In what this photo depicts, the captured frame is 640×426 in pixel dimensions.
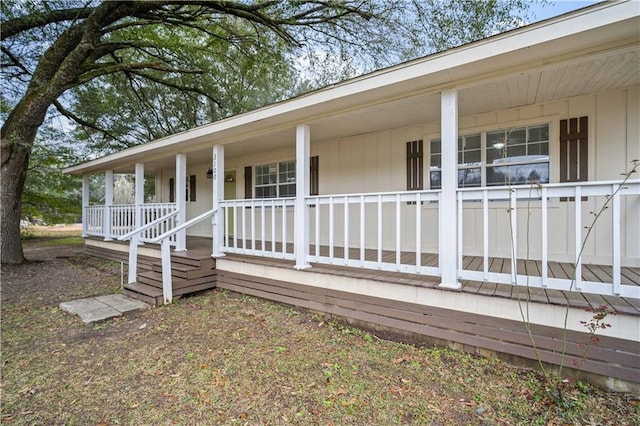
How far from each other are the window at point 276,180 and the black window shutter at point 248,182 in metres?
0.18

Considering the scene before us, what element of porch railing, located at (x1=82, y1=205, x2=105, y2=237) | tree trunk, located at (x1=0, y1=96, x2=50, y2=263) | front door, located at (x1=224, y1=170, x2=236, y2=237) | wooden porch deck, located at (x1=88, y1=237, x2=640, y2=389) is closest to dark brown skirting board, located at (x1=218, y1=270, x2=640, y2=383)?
wooden porch deck, located at (x1=88, y1=237, x2=640, y2=389)

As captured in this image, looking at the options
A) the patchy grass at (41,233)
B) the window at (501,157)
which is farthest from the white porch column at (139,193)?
the patchy grass at (41,233)

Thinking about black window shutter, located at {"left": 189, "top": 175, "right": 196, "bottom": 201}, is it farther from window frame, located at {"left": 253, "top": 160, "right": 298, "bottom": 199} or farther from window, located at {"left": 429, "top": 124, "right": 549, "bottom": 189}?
window, located at {"left": 429, "top": 124, "right": 549, "bottom": 189}

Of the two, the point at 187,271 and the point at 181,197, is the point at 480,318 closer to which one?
the point at 187,271

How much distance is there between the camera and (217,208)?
5.34 meters

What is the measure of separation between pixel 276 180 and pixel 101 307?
13.6 feet

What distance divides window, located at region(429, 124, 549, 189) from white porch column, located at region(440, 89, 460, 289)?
1546 millimetres

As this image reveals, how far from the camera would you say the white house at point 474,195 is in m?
2.51

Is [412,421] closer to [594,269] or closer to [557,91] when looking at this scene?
[594,269]

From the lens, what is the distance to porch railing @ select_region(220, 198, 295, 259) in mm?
4625

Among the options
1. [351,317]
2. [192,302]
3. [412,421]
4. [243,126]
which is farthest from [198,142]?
[412,421]

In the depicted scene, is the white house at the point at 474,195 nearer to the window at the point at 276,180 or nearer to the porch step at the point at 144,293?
the porch step at the point at 144,293

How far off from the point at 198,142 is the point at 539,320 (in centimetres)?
580

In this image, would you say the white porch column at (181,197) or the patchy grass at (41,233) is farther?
the patchy grass at (41,233)
